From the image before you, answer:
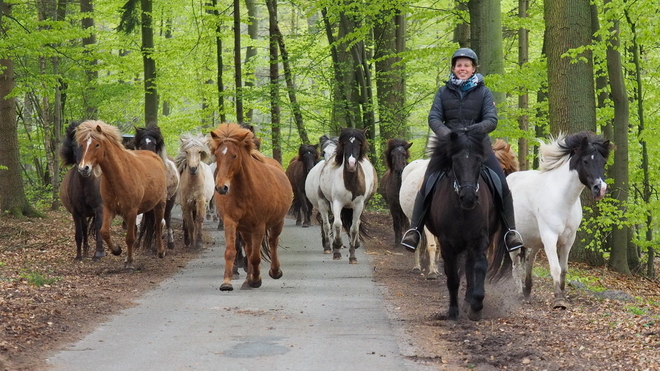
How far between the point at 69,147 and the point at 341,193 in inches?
200

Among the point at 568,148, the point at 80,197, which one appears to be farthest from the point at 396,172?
the point at 568,148

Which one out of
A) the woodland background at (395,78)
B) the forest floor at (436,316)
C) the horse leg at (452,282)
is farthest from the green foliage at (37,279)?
the woodland background at (395,78)

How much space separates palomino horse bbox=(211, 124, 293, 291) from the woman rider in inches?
95.7

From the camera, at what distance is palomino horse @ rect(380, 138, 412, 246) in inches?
676

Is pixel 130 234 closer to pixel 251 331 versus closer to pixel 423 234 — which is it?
pixel 423 234

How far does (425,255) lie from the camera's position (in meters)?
13.5

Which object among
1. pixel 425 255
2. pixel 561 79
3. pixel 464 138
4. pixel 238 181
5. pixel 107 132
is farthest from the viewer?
pixel 561 79

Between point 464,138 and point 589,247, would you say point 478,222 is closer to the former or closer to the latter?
point 464,138

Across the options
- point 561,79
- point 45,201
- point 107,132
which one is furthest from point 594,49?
point 45,201

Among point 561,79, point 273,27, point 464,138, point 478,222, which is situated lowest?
point 478,222

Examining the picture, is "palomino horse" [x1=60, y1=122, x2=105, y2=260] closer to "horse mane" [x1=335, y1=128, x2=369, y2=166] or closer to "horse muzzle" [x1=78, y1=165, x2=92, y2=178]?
"horse muzzle" [x1=78, y1=165, x2=92, y2=178]

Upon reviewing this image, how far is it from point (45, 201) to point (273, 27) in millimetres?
9705

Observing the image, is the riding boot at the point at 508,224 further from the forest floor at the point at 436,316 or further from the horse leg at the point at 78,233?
the horse leg at the point at 78,233

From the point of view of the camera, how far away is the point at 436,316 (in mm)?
8750
